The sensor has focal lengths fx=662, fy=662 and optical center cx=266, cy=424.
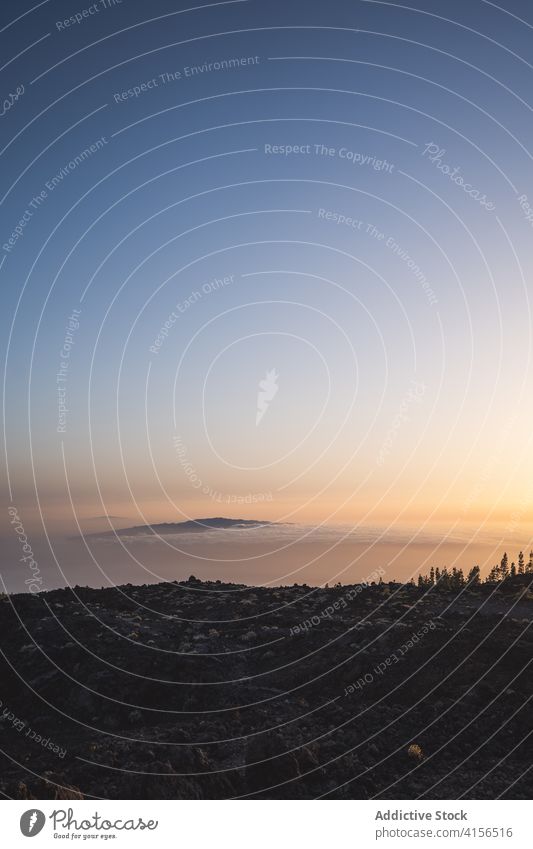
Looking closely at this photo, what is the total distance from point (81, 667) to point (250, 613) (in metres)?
12.4

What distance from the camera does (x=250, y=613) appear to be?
43906mm

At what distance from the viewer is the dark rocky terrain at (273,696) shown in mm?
24250
